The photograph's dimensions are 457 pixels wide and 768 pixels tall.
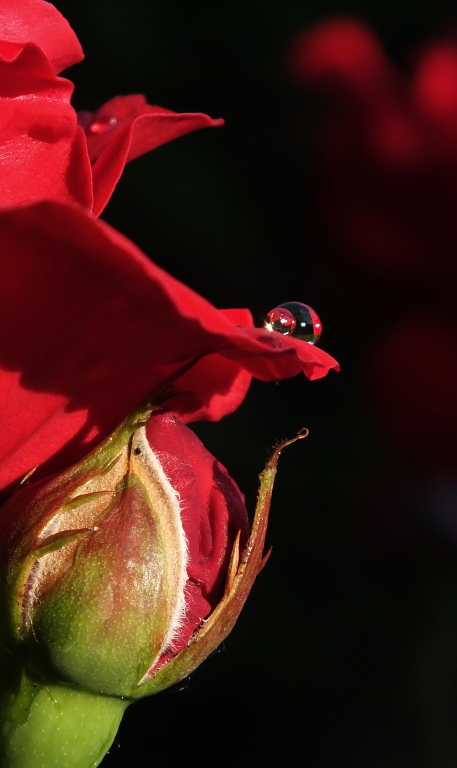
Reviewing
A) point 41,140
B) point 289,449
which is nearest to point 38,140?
point 41,140

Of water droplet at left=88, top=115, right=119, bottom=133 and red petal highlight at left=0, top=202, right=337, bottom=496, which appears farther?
water droplet at left=88, top=115, right=119, bottom=133

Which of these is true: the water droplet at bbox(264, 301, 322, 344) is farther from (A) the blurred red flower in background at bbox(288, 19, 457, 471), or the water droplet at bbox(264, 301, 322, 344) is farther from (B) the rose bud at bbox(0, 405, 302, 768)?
(A) the blurred red flower in background at bbox(288, 19, 457, 471)

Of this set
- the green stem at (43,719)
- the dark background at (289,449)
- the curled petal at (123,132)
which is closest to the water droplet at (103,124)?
the curled petal at (123,132)

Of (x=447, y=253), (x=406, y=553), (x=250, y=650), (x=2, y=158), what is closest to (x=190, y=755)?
(x=250, y=650)

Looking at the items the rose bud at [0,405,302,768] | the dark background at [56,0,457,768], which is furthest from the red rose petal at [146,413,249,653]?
the dark background at [56,0,457,768]

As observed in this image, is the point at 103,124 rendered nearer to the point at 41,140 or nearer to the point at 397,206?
the point at 41,140

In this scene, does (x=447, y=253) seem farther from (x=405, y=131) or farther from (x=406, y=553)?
(x=406, y=553)

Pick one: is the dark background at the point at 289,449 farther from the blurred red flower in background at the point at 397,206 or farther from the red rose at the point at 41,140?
the red rose at the point at 41,140
